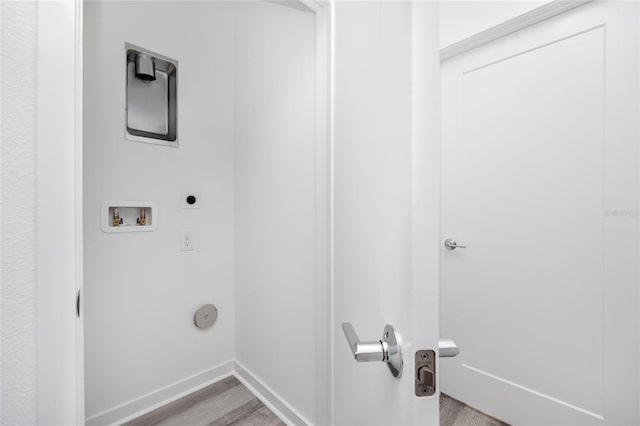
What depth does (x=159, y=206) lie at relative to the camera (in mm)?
1561

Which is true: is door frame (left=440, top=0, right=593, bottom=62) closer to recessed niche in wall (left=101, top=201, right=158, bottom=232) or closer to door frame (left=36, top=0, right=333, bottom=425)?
door frame (left=36, top=0, right=333, bottom=425)

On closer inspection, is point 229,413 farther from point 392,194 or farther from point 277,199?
point 392,194

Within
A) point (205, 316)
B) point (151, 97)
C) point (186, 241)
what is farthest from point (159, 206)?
point (205, 316)

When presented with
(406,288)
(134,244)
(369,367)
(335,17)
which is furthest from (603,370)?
(134,244)

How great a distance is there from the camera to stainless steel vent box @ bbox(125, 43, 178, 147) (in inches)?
58.3

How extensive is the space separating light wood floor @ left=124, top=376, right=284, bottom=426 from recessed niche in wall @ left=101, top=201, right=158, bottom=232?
3.43 ft

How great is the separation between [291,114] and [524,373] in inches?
70.3

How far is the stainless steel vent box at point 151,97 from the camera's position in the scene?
4.86 ft

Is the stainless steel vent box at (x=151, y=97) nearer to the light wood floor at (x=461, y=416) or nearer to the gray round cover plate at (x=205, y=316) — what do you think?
the gray round cover plate at (x=205, y=316)

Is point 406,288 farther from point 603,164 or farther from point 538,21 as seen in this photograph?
point 538,21

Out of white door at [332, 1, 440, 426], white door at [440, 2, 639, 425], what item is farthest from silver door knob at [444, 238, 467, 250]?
white door at [332, 1, 440, 426]

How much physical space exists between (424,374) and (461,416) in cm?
153

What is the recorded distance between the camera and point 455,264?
1.55m


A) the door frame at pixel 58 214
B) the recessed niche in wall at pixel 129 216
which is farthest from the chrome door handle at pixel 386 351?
the recessed niche in wall at pixel 129 216
